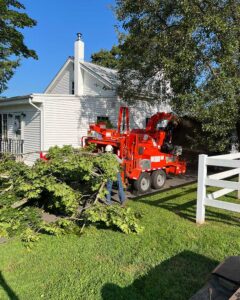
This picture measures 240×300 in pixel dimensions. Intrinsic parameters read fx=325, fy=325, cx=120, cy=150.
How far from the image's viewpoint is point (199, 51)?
970 cm

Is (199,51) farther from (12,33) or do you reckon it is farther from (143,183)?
(12,33)

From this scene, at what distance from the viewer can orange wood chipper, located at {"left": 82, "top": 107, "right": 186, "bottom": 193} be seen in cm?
1030

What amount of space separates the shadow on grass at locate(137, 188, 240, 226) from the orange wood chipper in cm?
140

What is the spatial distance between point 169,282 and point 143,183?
659 centimetres

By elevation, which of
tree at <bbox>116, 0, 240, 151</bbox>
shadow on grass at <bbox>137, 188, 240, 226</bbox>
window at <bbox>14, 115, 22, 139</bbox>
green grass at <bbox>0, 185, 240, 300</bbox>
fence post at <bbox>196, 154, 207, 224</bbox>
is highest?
tree at <bbox>116, 0, 240, 151</bbox>

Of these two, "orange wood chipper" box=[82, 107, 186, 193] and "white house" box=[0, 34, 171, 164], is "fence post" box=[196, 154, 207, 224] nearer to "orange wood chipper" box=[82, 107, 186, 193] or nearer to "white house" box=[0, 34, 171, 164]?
"orange wood chipper" box=[82, 107, 186, 193]

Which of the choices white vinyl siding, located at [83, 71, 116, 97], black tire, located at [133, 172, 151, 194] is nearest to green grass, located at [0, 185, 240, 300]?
black tire, located at [133, 172, 151, 194]

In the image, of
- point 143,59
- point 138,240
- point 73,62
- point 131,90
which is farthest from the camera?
point 73,62

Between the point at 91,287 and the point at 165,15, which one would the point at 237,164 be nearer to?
the point at 91,287

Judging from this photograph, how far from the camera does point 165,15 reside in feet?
35.0

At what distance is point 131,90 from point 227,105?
5654mm

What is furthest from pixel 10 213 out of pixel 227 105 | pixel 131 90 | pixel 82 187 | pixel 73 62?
pixel 73 62

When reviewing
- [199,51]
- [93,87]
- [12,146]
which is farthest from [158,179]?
[93,87]

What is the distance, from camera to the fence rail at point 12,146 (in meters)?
16.5
